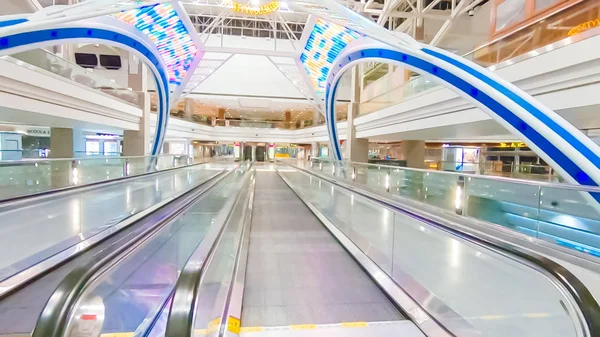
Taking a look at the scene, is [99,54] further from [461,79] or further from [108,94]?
[461,79]

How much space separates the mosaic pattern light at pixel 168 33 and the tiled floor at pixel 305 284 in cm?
1208

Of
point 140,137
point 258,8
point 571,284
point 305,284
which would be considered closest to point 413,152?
point 258,8

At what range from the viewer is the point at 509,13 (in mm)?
11516

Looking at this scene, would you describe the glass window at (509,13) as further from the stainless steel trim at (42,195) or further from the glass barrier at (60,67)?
the glass barrier at (60,67)

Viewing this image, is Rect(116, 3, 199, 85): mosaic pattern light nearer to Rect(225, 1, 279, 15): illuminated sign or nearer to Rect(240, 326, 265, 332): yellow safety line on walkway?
Rect(225, 1, 279, 15): illuminated sign

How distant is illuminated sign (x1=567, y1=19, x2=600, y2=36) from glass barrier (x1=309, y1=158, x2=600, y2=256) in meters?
3.11

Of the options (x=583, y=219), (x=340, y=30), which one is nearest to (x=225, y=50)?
(x=340, y=30)

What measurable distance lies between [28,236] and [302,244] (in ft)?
12.8

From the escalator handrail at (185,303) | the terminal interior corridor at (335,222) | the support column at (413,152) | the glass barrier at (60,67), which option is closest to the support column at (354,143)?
the support column at (413,152)

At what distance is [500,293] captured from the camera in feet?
11.7

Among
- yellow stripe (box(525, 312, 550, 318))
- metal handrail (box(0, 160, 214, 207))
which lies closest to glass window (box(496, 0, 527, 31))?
yellow stripe (box(525, 312, 550, 318))

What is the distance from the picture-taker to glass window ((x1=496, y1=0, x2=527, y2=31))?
10852mm

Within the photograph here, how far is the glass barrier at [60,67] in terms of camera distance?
8914mm

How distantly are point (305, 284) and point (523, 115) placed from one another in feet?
18.5
